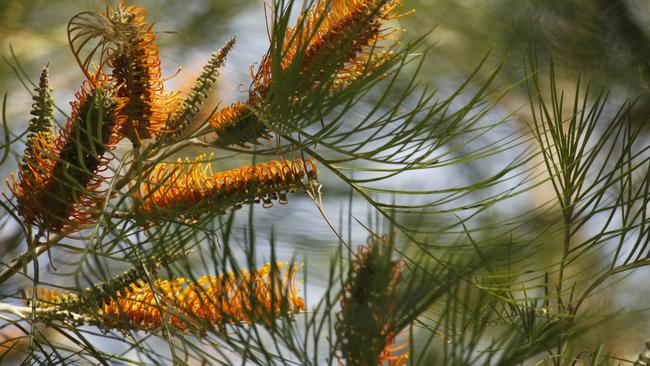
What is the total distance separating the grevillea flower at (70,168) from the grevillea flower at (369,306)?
0.12m

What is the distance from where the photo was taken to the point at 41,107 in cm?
33

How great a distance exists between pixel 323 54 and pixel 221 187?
0.20 feet

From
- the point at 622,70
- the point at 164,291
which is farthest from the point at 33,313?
the point at 622,70

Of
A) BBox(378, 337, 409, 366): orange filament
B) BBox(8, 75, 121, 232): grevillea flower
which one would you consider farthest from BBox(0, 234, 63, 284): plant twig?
BBox(378, 337, 409, 366): orange filament

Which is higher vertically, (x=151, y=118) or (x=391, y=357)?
(x=151, y=118)

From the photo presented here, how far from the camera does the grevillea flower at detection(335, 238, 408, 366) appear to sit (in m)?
0.22

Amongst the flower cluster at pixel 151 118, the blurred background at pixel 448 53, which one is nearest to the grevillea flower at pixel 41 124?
the flower cluster at pixel 151 118

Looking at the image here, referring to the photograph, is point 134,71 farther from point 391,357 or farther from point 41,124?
point 391,357

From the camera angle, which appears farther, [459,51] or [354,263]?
[459,51]

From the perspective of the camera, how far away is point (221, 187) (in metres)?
0.32

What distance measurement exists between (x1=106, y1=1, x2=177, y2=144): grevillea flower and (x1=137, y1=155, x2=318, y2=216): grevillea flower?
0.02 meters

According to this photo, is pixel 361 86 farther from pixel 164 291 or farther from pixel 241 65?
pixel 241 65

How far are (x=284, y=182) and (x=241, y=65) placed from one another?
2.76 feet

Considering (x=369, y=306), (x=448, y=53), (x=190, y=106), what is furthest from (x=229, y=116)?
(x=448, y=53)
